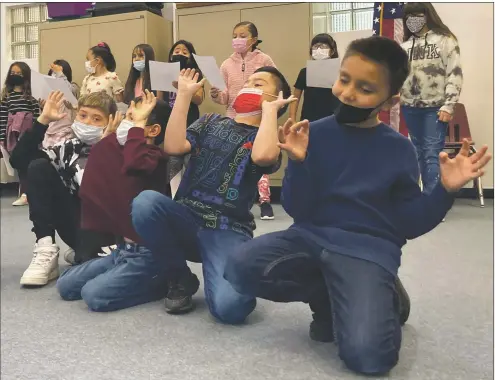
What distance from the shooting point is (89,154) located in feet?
5.31

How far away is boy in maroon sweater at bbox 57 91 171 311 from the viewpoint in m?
1.39

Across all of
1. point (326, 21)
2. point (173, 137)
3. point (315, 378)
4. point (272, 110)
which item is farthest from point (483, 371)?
point (326, 21)

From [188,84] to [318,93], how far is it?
70.8 inches

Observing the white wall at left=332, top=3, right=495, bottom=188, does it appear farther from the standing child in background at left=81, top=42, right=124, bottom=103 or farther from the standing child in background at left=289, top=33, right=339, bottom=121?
the standing child in background at left=81, top=42, right=124, bottom=103

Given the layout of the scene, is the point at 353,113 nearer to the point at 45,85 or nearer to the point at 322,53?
the point at 45,85

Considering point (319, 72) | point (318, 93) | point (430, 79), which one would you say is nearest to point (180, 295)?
point (319, 72)

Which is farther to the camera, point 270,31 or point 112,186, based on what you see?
point 270,31

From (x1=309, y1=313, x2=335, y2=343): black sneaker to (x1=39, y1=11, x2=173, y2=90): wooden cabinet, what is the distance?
10.1 ft

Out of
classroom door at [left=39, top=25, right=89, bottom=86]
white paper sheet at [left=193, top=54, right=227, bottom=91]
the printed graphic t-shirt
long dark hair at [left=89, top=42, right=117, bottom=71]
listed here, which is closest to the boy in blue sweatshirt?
the printed graphic t-shirt

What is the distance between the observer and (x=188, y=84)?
54.4 inches

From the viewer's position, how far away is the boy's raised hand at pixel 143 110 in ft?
4.90

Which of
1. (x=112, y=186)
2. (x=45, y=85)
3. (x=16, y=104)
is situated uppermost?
(x=16, y=104)

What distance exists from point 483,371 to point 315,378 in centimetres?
33

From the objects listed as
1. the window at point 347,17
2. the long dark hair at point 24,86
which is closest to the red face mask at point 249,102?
the long dark hair at point 24,86
